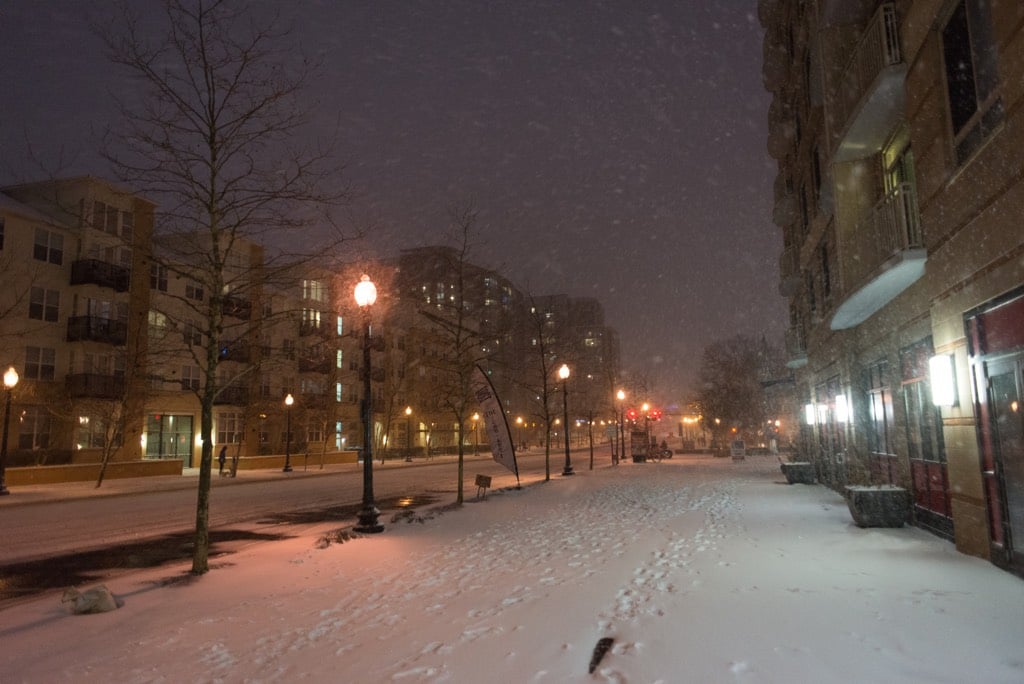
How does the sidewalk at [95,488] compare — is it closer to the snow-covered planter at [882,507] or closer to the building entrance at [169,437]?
the building entrance at [169,437]

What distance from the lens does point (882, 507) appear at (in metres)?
11.3

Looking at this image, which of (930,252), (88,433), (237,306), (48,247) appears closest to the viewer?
(930,252)

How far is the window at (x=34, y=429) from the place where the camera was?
32562mm

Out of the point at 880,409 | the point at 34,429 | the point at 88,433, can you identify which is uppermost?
the point at 34,429

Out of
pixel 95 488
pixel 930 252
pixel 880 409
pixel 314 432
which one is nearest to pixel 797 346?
pixel 880 409

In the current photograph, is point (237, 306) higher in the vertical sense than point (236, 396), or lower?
lower

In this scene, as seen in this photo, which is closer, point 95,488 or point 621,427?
point 95,488

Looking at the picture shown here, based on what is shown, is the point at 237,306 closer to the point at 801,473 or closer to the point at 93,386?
the point at 801,473

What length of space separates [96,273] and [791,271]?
35122 millimetres

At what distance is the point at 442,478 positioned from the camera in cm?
3138

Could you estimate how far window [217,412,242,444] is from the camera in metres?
45.3

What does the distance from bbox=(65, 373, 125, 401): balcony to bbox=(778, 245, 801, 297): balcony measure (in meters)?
32.6

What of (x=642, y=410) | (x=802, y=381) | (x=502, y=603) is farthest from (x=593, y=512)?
(x=642, y=410)

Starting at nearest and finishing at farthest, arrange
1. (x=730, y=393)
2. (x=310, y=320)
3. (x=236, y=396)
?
(x=310, y=320) < (x=236, y=396) < (x=730, y=393)
